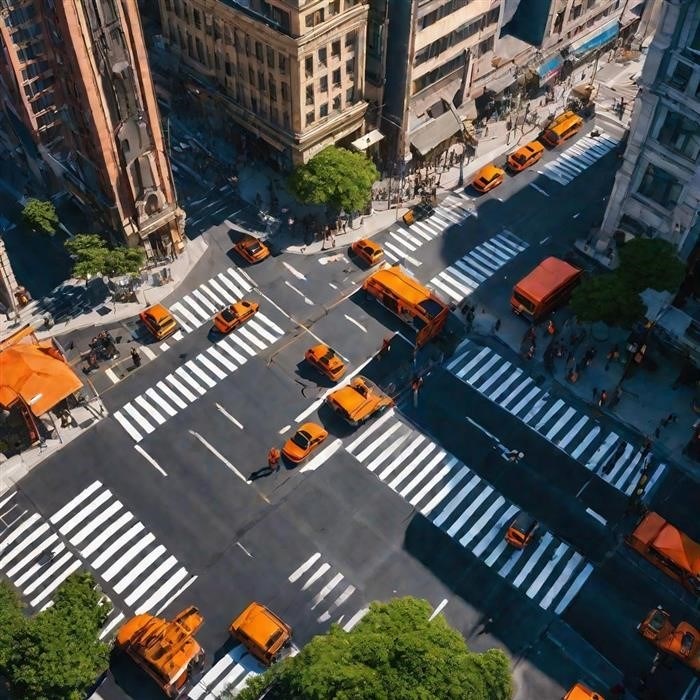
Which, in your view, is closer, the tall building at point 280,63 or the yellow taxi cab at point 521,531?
the yellow taxi cab at point 521,531

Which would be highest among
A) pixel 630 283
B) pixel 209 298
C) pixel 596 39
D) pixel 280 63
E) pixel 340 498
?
pixel 596 39

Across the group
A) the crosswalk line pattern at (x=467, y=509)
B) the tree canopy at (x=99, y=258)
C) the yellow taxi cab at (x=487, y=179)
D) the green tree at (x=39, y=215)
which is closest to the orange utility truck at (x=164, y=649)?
the crosswalk line pattern at (x=467, y=509)

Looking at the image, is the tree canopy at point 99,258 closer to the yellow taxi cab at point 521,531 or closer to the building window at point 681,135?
the yellow taxi cab at point 521,531

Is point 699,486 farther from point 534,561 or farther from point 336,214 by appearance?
point 336,214

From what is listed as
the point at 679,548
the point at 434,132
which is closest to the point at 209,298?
the point at 434,132

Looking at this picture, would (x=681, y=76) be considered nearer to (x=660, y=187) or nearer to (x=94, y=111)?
(x=660, y=187)

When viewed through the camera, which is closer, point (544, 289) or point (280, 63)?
point (544, 289)
